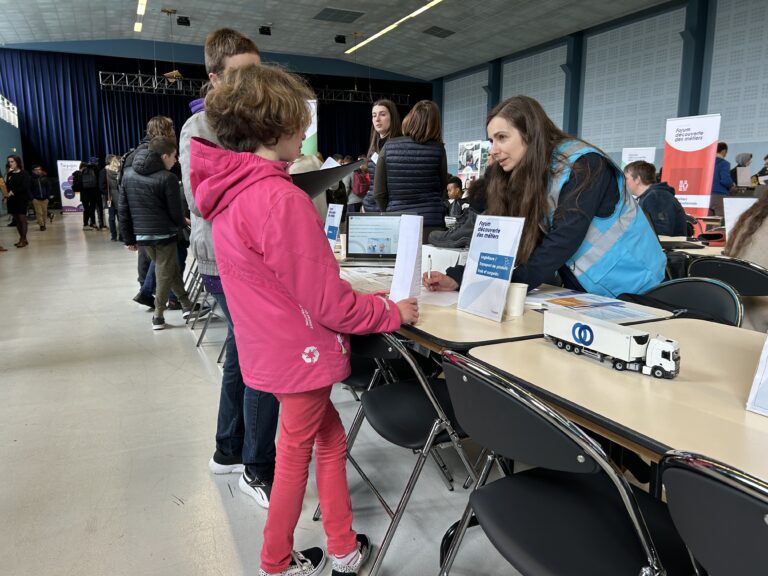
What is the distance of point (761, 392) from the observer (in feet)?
2.97

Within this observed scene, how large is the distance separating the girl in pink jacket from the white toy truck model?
0.37 m

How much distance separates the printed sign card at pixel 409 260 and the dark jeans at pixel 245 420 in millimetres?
529

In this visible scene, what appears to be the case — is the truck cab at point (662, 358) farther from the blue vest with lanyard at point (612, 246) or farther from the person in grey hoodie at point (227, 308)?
the person in grey hoodie at point (227, 308)

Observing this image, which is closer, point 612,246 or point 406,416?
point 406,416

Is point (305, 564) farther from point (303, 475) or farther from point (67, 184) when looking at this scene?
point (67, 184)

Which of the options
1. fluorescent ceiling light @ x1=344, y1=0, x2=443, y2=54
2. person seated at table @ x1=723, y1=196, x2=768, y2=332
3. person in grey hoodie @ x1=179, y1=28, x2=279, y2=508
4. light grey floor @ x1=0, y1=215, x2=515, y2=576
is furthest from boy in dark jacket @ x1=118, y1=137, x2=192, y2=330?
fluorescent ceiling light @ x1=344, y1=0, x2=443, y2=54

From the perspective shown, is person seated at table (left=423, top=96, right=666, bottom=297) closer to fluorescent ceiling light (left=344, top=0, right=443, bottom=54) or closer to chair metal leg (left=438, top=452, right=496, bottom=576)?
chair metal leg (left=438, top=452, right=496, bottom=576)

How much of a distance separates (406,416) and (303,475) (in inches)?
13.6

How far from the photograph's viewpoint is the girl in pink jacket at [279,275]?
1188mm

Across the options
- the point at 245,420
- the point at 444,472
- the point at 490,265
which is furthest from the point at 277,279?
the point at 444,472

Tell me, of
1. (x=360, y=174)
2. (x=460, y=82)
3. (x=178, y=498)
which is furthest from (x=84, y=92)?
(x=178, y=498)

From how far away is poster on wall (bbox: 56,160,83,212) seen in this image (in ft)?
Answer: 47.1

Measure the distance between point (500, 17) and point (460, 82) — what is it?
14.7 ft

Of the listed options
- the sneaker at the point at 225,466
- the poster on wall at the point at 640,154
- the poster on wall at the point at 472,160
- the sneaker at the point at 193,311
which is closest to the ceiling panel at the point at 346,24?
the poster on wall at the point at 472,160
